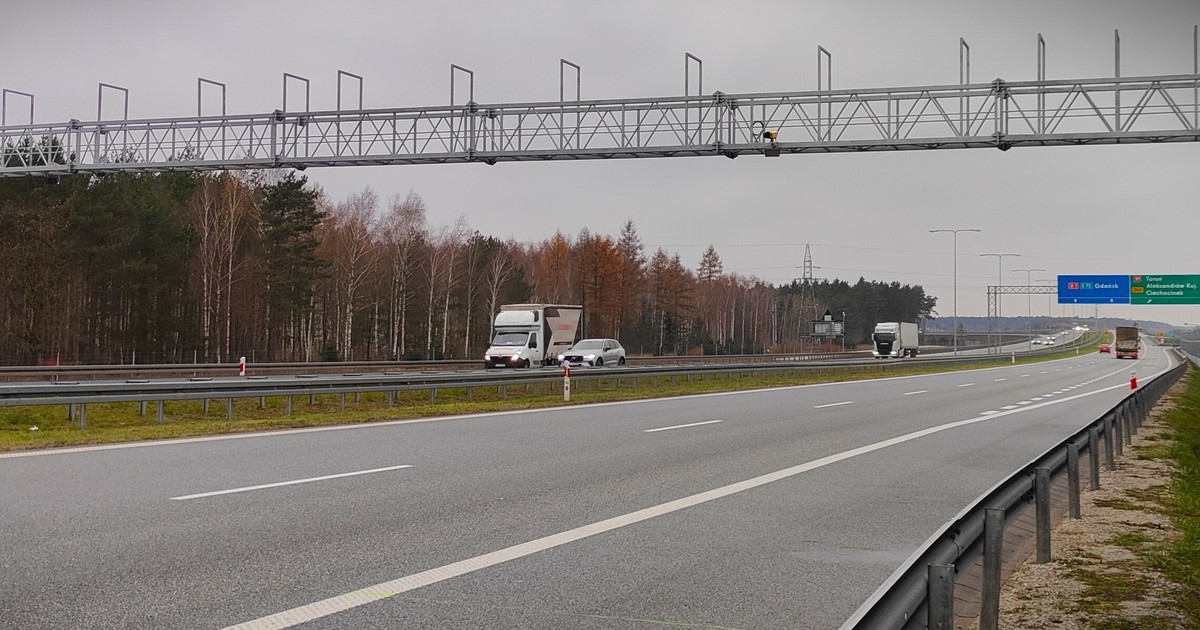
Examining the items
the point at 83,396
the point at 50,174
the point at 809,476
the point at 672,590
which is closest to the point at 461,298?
the point at 50,174

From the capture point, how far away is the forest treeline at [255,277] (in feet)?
161

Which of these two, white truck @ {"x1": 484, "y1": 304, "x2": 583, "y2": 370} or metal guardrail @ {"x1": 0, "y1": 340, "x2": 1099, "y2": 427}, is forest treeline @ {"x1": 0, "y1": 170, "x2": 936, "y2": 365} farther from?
metal guardrail @ {"x1": 0, "y1": 340, "x2": 1099, "y2": 427}

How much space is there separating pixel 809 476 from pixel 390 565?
22.1 ft

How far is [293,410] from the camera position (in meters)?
24.4

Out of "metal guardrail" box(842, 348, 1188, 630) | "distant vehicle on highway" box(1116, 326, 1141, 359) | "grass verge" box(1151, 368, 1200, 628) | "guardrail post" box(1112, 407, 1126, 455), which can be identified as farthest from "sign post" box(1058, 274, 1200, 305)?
"metal guardrail" box(842, 348, 1188, 630)

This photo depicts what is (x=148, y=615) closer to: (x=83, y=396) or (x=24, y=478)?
(x=24, y=478)

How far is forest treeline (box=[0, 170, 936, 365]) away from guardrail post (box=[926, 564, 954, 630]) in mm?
38915

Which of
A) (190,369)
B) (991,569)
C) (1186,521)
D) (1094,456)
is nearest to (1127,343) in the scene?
(190,369)

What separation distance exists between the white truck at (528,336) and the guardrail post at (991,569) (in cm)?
3989

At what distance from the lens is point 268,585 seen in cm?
636

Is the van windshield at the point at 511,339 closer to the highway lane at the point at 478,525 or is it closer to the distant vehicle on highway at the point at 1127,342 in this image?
the highway lane at the point at 478,525

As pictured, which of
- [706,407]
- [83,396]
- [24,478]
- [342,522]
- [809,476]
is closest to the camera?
[342,522]

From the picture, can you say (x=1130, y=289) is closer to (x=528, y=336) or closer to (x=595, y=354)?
(x=595, y=354)

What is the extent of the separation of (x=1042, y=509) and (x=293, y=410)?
65.1 ft
